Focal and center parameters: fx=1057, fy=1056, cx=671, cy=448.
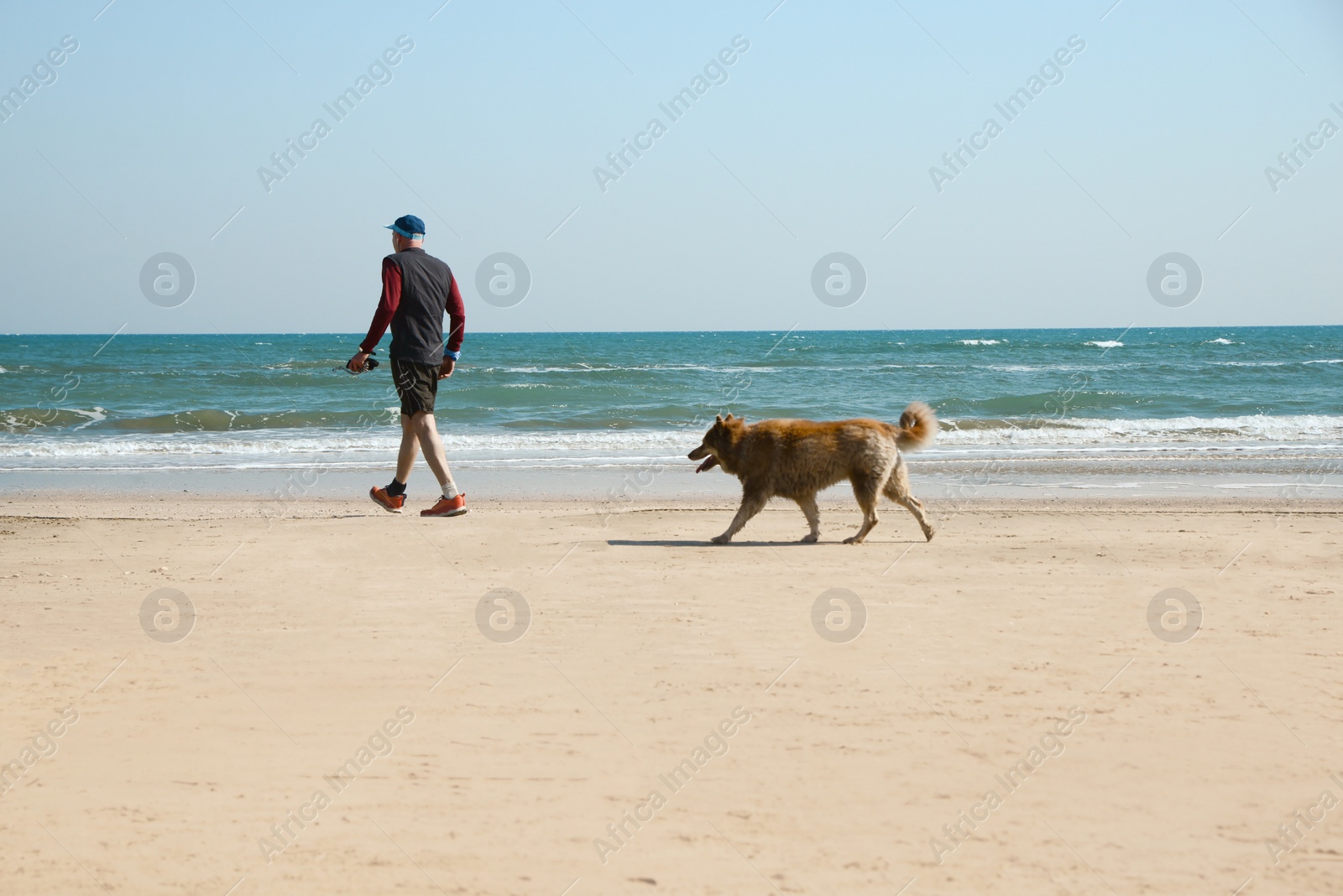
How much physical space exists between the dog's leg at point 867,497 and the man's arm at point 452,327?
3.13m

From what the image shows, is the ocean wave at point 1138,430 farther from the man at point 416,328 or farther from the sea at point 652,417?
the man at point 416,328

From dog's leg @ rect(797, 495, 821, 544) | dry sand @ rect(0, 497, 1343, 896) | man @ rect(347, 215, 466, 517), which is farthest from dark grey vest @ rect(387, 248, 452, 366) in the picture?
dog's leg @ rect(797, 495, 821, 544)

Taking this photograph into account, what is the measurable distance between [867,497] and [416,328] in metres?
3.51

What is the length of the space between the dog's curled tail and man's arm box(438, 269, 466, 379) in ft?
11.2

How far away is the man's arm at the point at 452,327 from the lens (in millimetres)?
7742

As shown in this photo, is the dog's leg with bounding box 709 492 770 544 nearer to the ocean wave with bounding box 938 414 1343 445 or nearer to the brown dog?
the brown dog

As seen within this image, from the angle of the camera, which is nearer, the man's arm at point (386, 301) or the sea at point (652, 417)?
the man's arm at point (386, 301)

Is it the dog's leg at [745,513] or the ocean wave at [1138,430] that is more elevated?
the ocean wave at [1138,430]

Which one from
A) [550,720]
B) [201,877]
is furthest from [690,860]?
[201,877]

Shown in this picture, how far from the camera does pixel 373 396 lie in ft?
86.4

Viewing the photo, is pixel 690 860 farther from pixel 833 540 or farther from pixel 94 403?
pixel 94 403

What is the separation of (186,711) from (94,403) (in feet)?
79.4

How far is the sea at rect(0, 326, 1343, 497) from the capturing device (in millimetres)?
13070

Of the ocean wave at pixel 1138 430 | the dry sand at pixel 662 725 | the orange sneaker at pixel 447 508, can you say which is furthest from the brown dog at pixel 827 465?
the ocean wave at pixel 1138 430
